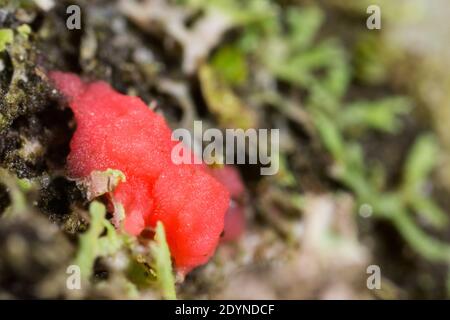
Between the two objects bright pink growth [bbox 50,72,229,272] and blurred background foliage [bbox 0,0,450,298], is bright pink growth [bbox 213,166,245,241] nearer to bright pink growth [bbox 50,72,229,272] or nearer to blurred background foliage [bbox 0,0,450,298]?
blurred background foliage [bbox 0,0,450,298]

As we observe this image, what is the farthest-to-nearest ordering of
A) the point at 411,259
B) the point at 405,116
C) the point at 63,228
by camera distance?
the point at 405,116
the point at 411,259
the point at 63,228

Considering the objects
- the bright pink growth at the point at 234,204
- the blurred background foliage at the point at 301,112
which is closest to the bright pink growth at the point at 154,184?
the blurred background foliage at the point at 301,112

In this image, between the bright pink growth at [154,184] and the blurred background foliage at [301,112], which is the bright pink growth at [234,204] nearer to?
the blurred background foliage at [301,112]

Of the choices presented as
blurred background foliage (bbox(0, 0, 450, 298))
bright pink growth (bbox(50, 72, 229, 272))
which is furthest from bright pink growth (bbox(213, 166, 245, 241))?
bright pink growth (bbox(50, 72, 229, 272))

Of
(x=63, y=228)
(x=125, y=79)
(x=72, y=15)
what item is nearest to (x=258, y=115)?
(x=125, y=79)

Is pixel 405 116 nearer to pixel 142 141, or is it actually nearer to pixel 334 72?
pixel 334 72
